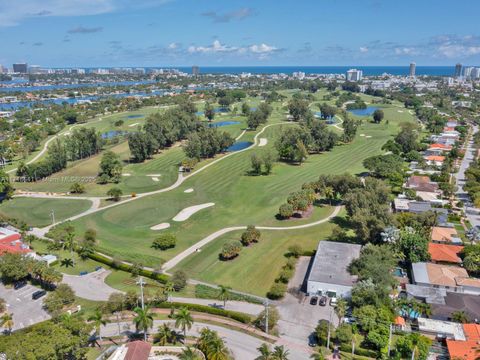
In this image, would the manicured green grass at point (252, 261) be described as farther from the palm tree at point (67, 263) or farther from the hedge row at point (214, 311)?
the palm tree at point (67, 263)

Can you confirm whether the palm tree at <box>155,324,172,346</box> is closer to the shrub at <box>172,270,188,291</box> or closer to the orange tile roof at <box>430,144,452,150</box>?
the shrub at <box>172,270,188,291</box>

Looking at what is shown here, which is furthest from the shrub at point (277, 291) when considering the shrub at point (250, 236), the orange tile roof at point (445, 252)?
the orange tile roof at point (445, 252)

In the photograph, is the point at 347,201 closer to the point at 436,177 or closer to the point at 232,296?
Answer: the point at 232,296

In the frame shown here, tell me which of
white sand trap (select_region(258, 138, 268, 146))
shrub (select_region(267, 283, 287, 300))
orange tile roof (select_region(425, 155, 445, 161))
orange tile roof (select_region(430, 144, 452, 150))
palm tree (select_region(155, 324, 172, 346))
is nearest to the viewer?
palm tree (select_region(155, 324, 172, 346))

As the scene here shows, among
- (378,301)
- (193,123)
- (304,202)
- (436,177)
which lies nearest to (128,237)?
(304,202)

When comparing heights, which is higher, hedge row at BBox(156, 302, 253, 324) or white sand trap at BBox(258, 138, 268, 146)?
white sand trap at BBox(258, 138, 268, 146)

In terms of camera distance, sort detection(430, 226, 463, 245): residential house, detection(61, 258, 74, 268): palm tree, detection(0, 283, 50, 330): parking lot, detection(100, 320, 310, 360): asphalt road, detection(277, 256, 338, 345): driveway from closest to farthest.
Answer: detection(100, 320, 310, 360): asphalt road
detection(277, 256, 338, 345): driveway
detection(0, 283, 50, 330): parking lot
detection(61, 258, 74, 268): palm tree
detection(430, 226, 463, 245): residential house

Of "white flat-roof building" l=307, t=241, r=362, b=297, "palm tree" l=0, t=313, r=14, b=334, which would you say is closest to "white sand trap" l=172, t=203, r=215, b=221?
"white flat-roof building" l=307, t=241, r=362, b=297

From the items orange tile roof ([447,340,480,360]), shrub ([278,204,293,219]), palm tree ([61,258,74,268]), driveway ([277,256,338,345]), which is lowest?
palm tree ([61,258,74,268])
